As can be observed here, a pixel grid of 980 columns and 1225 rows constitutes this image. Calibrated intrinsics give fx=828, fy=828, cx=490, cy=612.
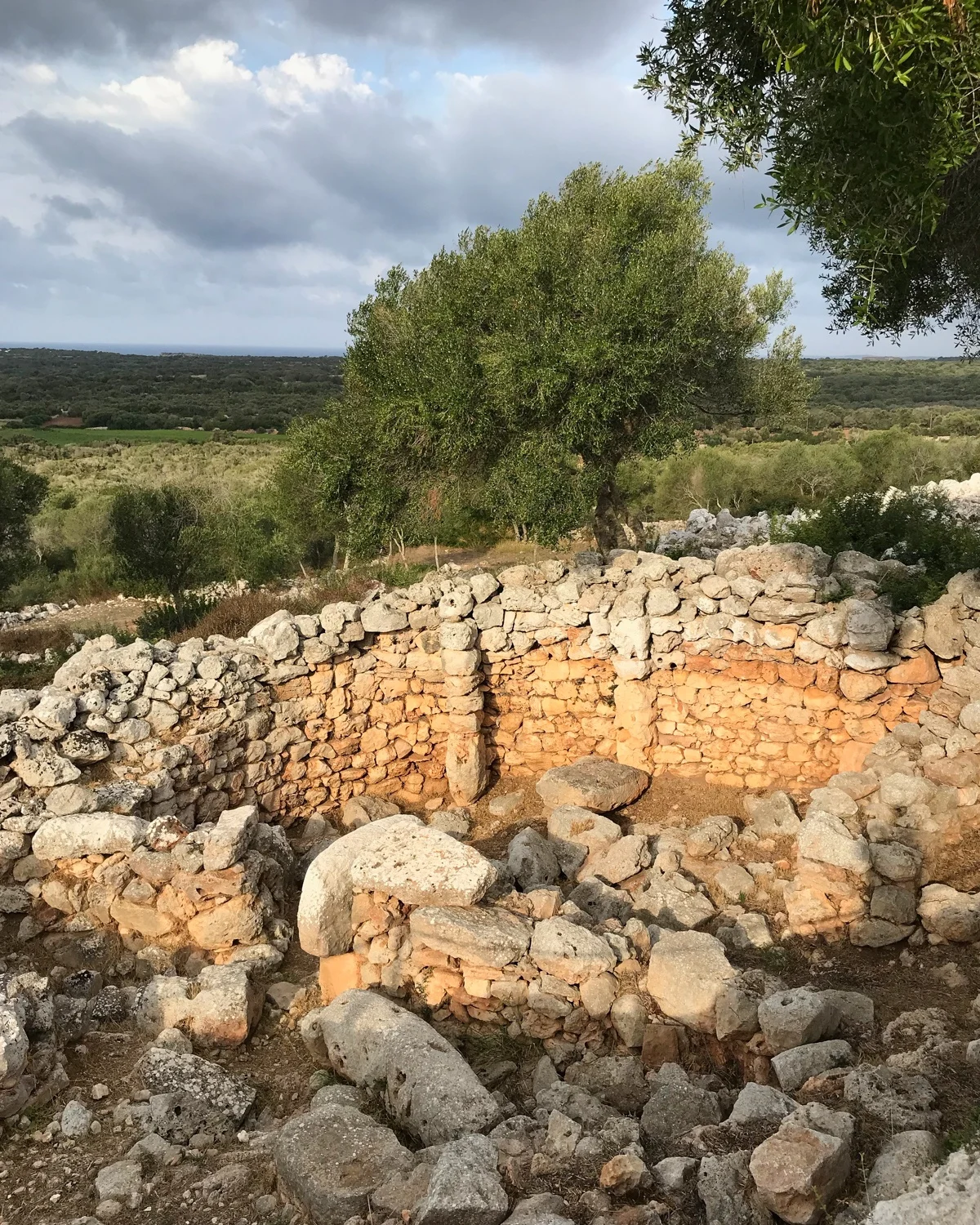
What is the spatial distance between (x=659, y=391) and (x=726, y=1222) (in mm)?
10246

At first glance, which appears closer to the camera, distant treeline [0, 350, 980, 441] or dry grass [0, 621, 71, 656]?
dry grass [0, 621, 71, 656]

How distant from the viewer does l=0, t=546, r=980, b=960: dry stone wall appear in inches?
273

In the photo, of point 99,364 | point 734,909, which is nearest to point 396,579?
point 734,909

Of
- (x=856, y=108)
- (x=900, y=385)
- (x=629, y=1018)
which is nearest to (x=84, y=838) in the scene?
(x=629, y=1018)

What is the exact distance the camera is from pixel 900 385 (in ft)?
213

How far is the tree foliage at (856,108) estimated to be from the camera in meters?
4.43

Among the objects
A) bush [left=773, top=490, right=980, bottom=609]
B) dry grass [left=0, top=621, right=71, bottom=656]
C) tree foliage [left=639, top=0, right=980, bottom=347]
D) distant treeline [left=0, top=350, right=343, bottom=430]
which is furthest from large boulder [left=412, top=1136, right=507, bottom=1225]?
distant treeline [left=0, top=350, right=343, bottom=430]

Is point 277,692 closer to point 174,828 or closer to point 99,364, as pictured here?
point 174,828

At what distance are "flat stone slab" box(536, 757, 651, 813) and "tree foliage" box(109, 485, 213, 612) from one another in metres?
14.4

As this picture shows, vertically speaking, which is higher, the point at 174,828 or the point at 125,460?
the point at 125,460

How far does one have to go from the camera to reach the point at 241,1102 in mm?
4879

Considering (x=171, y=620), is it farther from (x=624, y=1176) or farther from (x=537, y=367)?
(x=624, y=1176)

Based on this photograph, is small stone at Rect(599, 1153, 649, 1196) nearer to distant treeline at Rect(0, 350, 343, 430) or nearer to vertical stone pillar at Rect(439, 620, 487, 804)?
vertical stone pillar at Rect(439, 620, 487, 804)

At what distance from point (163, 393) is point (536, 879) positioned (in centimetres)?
8515
